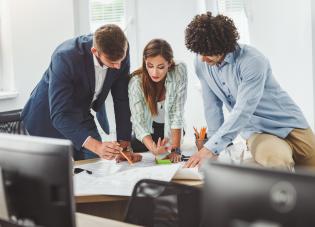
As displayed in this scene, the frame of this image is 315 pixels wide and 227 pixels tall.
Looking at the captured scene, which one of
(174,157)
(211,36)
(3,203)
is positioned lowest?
(174,157)

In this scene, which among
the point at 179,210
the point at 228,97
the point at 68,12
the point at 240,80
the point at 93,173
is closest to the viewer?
the point at 179,210

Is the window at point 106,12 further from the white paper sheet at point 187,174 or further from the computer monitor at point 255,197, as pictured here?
the computer monitor at point 255,197

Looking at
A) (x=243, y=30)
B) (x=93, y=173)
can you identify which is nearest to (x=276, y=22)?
(x=243, y=30)

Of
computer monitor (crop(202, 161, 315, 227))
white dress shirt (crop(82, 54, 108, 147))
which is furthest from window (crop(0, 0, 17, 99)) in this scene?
computer monitor (crop(202, 161, 315, 227))

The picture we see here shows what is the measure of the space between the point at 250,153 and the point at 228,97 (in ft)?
1.08

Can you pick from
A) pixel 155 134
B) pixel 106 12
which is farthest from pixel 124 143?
pixel 106 12

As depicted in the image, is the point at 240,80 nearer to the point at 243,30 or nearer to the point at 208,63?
the point at 208,63

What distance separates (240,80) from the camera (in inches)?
95.1

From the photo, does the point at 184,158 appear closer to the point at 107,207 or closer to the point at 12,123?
the point at 107,207

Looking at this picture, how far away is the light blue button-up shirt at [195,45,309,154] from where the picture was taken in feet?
7.66

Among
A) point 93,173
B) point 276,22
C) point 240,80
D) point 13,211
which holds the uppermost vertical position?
point 276,22

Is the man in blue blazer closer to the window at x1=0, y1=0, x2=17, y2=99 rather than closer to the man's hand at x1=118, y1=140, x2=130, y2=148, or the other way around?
the man's hand at x1=118, y1=140, x2=130, y2=148

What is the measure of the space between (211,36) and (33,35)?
7.07 feet

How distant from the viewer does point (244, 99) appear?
233cm
